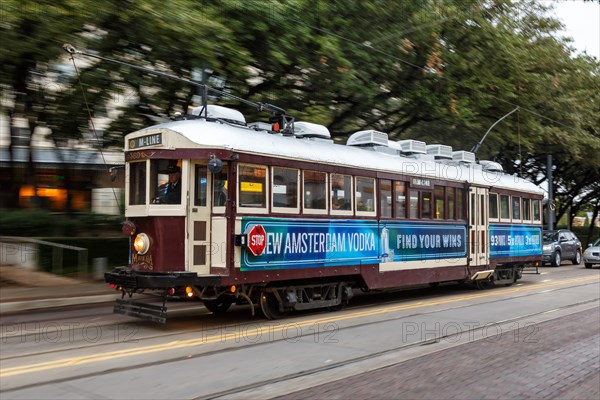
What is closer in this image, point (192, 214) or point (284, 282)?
point (192, 214)

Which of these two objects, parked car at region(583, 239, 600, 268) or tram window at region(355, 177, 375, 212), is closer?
tram window at region(355, 177, 375, 212)

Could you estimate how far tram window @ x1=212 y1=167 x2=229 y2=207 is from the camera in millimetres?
9488

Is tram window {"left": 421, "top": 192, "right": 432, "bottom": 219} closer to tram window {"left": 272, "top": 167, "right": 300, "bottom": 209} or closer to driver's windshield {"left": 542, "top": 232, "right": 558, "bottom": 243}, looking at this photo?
tram window {"left": 272, "top": 167, "right": 300, "bottom": 209}

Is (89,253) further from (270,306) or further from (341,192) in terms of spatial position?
(341,192)

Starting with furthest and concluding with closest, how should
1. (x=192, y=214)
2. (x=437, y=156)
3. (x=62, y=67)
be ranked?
(x=437, y=156) → (x=62, y=67) → (x=192, y=214)

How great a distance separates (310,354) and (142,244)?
3424mm

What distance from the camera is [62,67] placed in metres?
13.5

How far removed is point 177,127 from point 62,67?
5548 mm

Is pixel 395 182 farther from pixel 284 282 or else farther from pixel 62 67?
pixel 62 67

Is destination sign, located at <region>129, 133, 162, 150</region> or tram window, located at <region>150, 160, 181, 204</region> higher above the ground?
destination sign, located at <region>129, 133, 162, 150</region>

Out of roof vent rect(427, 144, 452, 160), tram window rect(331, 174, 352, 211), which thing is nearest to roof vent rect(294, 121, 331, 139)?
tram window rect(331, 174, 352, 211)

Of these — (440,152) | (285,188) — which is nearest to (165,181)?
(285,188)

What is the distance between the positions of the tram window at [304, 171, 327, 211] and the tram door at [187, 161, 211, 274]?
2.02m

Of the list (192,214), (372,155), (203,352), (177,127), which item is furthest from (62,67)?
(203,352)
